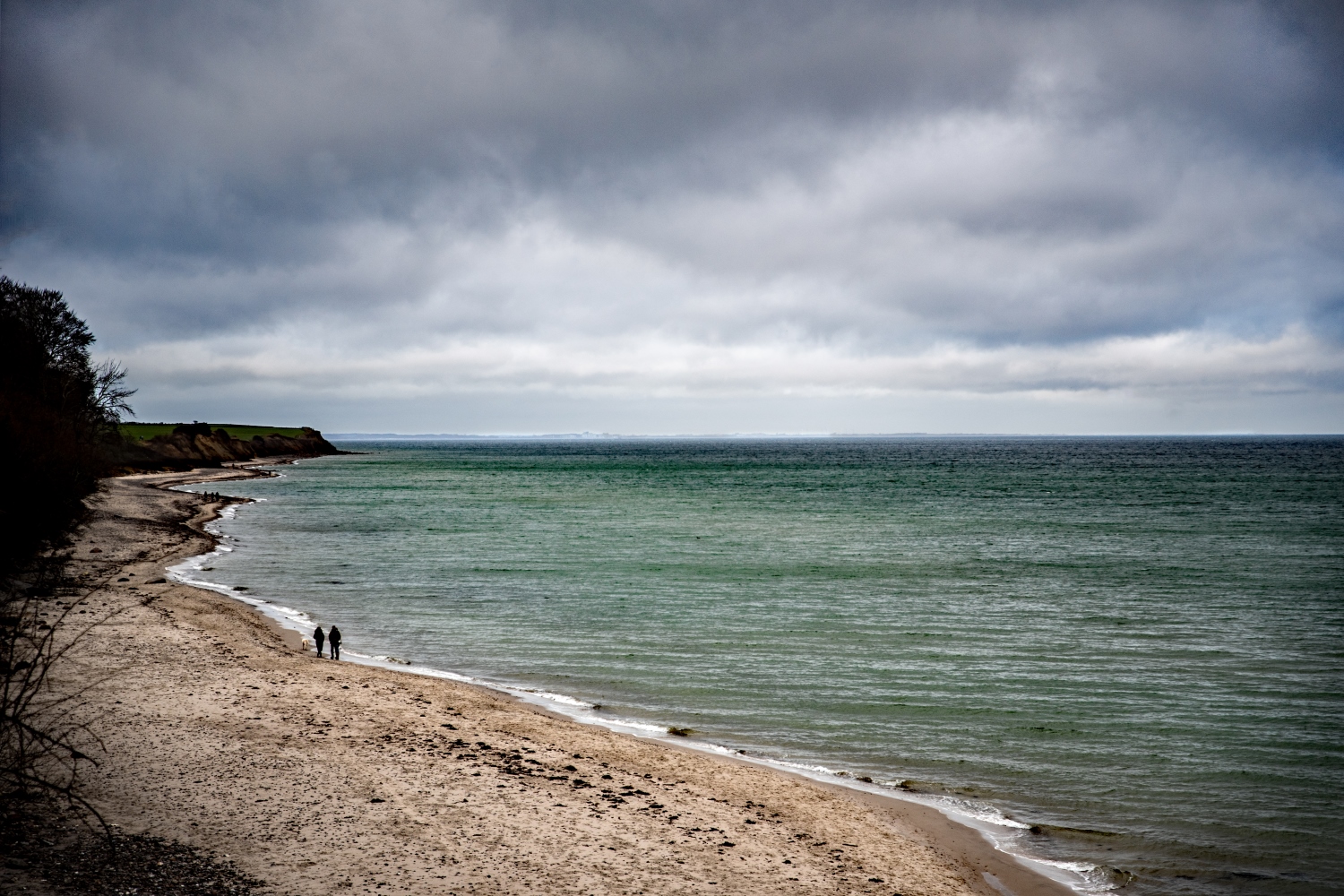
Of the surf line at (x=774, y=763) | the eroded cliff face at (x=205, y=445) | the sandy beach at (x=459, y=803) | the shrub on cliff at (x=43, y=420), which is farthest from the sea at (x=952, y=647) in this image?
the eroded cliff face at (x=205, y=445)

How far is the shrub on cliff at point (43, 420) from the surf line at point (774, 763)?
9.25 meters

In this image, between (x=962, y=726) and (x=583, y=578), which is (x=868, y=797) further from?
(x=583, y=578)

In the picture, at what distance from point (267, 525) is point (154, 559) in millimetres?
19641

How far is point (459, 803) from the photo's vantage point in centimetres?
1244

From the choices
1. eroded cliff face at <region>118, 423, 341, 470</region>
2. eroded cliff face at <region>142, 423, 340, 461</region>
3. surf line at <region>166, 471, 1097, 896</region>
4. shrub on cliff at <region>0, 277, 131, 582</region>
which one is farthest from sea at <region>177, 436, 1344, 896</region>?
eroded cliff face at <region>142, 423, 340, 461</region>

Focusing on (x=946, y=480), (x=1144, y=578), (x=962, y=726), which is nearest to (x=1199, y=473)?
(x=946, y=480)

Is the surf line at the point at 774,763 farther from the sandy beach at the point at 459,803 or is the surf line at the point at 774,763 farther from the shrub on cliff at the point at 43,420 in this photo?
the shrub on cliff at the point at 43,420

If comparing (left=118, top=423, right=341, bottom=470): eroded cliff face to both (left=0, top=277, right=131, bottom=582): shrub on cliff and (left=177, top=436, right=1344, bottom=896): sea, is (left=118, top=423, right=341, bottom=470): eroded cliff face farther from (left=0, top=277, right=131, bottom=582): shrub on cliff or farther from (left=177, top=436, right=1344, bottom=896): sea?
(left=177, top=436, right=1344, bottom=896): sea

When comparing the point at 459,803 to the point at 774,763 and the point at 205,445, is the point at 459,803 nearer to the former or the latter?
the point at 774,763

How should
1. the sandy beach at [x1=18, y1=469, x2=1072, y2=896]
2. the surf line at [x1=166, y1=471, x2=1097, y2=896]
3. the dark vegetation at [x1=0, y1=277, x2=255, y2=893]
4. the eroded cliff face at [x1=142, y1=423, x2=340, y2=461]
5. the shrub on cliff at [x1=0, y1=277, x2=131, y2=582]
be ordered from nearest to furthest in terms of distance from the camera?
the dark vegetation at [x1=0, y1=277, x2=255, y2=893], the sandy beach at [x1=18, y1=469, x2=1072, y2=896], the surf line at [x1=166, y1=471, x2=1097, y2=896], the shrub on cliff at [x1=0, y1=277, x2=131, y2=582], the eroded cliff face at [x1=142, y1=423, x2=340, y2=461]

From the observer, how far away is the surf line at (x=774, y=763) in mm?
12219

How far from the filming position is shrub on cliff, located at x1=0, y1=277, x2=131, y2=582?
96.4 feet

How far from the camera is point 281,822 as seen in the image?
1127cm

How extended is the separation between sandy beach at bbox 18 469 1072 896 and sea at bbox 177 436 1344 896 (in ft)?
6.39
